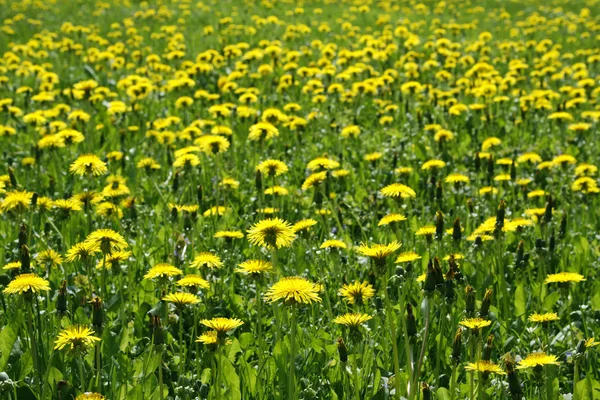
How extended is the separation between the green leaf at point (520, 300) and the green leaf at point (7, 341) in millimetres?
2028

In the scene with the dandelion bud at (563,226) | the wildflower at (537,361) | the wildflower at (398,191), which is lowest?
the dandelion bud at (563,226)

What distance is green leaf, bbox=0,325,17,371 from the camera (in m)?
2.52

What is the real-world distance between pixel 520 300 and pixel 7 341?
207 cm

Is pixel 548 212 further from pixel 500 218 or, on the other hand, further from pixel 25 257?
pixel 25 257

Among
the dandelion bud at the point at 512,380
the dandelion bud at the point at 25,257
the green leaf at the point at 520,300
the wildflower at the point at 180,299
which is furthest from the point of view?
the green leaf at the point at 520,300

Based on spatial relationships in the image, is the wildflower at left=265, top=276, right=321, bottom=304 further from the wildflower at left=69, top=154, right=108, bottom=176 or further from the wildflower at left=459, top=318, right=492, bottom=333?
the wildflower at left=69, top=154, right=108, bottom=176

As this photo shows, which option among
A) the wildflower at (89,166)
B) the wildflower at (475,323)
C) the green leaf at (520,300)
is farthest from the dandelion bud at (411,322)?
the wildflower at (89,166)

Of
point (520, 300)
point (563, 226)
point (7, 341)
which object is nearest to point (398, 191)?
point (520, 300)

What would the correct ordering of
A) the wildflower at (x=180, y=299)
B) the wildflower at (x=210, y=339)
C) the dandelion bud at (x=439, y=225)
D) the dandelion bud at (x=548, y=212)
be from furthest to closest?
1. the dandelion bud at (x=548, y=212)
2. the dandelion bud at (x=439, y=225)
3. the wildflower at (x=180, y=299)
4. the wildflower at (x=210, y=339)

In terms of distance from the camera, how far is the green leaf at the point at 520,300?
307cm

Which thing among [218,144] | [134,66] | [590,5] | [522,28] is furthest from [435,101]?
[590,5]

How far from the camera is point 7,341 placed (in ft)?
8.37

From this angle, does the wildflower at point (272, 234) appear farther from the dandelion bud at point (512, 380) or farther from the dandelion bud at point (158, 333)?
the dandelion bud at point (512, 380)

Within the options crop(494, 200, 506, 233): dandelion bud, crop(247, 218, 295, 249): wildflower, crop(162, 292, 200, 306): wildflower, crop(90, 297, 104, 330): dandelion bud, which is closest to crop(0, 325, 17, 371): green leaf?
crop(90, 297, 104, 330): dandelion bud
